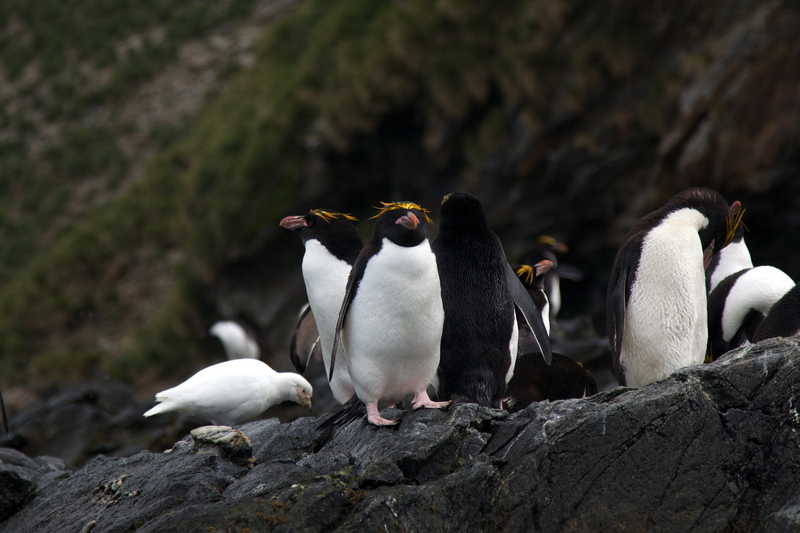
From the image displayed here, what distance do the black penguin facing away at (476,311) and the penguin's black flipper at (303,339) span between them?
2.80 m

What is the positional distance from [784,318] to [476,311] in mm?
2209

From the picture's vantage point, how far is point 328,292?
6.10 meters

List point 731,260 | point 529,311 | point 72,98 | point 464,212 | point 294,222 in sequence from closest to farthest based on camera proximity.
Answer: point 529,311, point 464,212, point 294,222, point 731,260, point 72,98

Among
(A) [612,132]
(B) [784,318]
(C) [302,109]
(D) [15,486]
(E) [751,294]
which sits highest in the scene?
(D) [15,486]

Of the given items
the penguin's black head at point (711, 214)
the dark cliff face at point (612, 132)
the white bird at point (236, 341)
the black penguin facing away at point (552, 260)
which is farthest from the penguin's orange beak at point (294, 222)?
the white bird at point (236, 341)

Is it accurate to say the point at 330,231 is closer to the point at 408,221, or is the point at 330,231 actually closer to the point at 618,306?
the point at 408,221

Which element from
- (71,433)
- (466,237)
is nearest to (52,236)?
(71,433)

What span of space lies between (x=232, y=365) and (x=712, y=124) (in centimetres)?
694

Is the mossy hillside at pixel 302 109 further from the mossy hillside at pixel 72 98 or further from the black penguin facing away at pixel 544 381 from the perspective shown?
the black penguin facing away at pixel 544 381

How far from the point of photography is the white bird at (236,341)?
13.8 metres

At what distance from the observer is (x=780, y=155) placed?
10750 mm

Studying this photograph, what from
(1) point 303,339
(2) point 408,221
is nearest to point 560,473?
(2) point 408,221

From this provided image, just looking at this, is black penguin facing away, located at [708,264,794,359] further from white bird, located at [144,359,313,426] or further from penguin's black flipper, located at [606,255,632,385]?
white bird, located at [144,359,313,426]

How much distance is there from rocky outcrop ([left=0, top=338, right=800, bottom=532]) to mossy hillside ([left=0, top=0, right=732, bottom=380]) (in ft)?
26.2
